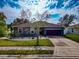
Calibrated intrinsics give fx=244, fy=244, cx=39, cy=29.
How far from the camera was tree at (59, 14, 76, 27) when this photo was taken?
7438 mm

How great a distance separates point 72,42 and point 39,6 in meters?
1.53

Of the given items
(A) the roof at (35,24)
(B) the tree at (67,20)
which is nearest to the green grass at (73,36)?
(B) the tree at (67,20)

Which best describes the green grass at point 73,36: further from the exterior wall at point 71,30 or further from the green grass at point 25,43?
the green grass at point 25,43

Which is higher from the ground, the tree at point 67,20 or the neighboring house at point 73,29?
the tree at point 67,20

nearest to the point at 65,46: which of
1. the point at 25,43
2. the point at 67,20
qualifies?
the point at 67,20

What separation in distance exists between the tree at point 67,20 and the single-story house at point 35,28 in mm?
143

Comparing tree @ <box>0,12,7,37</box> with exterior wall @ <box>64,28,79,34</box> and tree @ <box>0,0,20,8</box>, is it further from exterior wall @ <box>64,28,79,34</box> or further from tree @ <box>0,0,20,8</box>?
exterior wall @ <box>64,28,79,34</box>

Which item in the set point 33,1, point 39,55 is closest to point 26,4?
point 33,1

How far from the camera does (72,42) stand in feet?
25.0

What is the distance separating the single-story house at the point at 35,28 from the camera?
293 inches

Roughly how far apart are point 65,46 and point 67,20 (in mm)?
821

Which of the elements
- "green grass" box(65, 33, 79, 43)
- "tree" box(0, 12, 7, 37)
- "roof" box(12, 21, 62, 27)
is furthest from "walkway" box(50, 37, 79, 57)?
"tree" box(0, 12, 7, 37)

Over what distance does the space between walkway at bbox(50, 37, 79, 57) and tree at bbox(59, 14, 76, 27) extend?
469 millimetres

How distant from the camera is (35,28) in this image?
7555 mm
